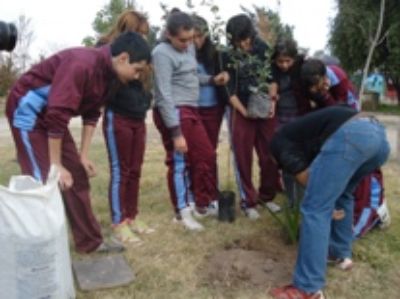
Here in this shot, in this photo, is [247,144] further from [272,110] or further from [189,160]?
[189,160]

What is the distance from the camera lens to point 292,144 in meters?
2.78

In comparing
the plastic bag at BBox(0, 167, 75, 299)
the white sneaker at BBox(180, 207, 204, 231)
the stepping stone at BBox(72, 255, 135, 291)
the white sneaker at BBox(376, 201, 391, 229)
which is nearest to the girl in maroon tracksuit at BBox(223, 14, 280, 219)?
the white sneaker at BBox(180, 207, 204, 231)

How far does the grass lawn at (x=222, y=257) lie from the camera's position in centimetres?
290

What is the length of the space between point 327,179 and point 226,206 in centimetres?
149

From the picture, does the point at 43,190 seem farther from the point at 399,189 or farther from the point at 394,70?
the point at 394,70

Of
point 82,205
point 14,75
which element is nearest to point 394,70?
point 14,75

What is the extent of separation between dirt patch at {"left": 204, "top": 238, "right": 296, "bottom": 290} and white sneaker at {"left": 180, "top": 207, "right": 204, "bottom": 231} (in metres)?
0.37

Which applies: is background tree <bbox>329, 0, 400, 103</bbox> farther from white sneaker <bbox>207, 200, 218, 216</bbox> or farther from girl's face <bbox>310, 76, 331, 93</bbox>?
girl's face <bbox>310, 76, 331, 93</bbox>

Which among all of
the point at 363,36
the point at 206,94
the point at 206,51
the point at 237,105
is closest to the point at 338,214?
the point at 237,105

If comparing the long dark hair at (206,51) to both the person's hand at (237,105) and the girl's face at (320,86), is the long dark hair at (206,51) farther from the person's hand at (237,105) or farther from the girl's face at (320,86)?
the girl's face at (320,86)

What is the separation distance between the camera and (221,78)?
3.87 metres

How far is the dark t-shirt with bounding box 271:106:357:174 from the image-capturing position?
107 inches

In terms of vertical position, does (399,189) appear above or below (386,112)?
above

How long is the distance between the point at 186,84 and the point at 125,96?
1.60ft
